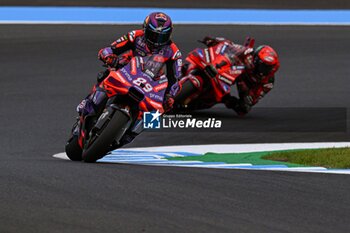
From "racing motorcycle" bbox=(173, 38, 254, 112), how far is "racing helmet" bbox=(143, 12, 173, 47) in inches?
160

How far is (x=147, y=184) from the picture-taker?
891cm

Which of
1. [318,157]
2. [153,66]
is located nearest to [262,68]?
[318,157]

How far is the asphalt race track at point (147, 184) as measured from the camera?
7.25 meters

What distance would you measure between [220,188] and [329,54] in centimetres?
1467

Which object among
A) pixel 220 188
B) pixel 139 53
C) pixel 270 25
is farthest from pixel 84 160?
pixel 270 25

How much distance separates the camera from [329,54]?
23109 millimetres

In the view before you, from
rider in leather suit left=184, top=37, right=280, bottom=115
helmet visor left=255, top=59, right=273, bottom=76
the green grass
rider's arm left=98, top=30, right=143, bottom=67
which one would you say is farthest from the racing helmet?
helmet visor left=255, top=59, right=273, bottom=76

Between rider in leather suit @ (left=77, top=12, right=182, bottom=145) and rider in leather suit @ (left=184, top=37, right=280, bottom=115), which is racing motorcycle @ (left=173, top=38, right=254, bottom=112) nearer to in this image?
rider in leather suit @ (left=184, top=37, right=280, bottom=115)

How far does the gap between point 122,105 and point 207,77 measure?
202 inches

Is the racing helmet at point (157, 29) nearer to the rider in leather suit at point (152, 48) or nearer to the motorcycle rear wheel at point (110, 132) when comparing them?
the rider in leather suit at point (152, 48)

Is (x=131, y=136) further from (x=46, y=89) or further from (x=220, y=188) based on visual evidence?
(x=46, y=89)

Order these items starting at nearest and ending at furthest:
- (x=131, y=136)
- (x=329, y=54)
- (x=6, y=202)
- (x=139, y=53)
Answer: (x=6, y=202)
(x=131, y=136)
(x=139, y=53)
(x=329, y=54)

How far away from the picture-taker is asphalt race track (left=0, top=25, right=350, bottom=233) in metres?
7.25

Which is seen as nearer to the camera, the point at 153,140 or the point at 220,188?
the point at 220,188
